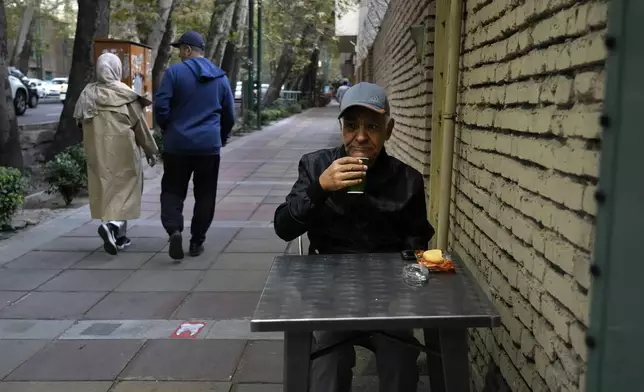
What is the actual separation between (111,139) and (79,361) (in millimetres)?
2706

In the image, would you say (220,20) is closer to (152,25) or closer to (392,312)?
(152,25)

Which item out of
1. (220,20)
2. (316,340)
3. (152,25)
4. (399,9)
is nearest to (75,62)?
(152,25)

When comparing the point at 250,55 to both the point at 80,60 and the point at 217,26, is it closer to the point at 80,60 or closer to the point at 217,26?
the point at 217,26

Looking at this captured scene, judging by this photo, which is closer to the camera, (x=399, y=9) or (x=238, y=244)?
(x=238, y=244)

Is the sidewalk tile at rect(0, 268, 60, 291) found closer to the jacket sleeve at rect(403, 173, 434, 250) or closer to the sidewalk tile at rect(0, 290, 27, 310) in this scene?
the sidewalk tile at rect(0, 290, 27, 310)

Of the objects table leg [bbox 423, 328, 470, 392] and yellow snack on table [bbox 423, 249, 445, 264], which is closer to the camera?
table leg [bbox 423, 328, 470, 392]

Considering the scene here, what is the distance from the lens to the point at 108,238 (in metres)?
6.11

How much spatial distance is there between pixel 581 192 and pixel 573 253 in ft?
0.62

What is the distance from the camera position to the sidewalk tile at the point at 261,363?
363cm

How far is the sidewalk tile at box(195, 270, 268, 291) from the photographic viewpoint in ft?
17.1

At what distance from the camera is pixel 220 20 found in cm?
1677

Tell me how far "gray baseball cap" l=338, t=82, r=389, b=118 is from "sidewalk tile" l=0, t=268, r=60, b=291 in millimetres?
3637

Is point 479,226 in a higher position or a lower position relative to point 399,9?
lower

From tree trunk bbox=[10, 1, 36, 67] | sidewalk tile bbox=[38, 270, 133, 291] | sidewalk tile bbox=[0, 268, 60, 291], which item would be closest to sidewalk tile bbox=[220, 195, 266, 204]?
sidewalk tile bbox=[38, 270, 133, 291]
